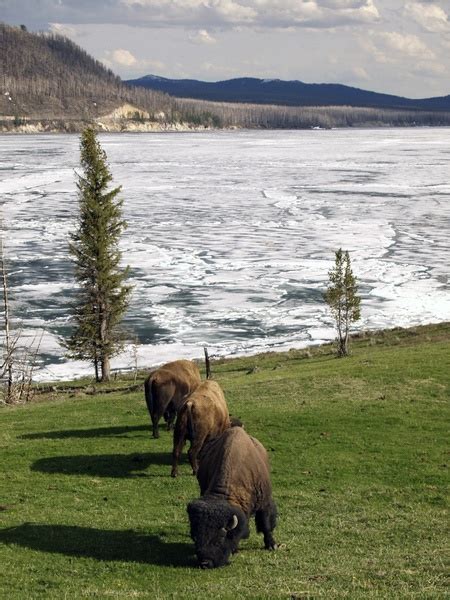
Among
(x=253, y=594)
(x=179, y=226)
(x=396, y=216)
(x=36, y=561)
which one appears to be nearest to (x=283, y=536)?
(x=253, y=594)

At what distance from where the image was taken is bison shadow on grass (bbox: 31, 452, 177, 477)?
688 inches

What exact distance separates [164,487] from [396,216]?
76.8 metres

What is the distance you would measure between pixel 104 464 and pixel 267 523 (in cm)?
615

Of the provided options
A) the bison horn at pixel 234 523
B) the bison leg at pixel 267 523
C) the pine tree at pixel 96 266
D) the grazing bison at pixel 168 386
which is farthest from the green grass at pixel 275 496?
the pine tree at pixel 96 266

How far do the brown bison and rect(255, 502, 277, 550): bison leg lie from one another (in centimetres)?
337

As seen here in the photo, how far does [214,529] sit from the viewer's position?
11.5 m

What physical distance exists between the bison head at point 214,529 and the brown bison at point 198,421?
4.19 meters

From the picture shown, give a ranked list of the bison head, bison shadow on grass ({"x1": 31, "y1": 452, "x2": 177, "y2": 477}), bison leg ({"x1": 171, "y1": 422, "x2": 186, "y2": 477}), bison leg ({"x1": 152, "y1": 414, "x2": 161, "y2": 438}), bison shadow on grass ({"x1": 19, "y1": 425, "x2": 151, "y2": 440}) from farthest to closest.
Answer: bison shadow on grass ({"x1": 19, "y1": 425, "x2": 151, "y2": 440}) < bison leg ({"x1": 152, "y1": 414, "x2": 161, "y2": 438}) < bison shadow on grass ({"x1": 31, "y1": 452, "x2": 177, "y2": 477}) < bison leg ({"x1": 171, "y1": 422, "x2": 186, "y2": 477}) < the bison head

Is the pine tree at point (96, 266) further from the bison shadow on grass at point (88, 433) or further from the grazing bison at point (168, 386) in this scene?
the grazing bison at point (168, 386)

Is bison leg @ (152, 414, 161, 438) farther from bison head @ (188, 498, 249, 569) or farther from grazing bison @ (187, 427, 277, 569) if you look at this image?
bison head @ (188, 498, 249, 569)

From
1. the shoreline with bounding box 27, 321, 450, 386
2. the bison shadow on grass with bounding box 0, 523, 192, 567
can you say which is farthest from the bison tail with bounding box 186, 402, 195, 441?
the shoreline with bounding box 27, 321, 450, 386

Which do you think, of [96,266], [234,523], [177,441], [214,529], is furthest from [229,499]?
[96,266]

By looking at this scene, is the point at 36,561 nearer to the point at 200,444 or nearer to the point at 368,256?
the point at 200,444

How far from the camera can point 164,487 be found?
1628 cm
